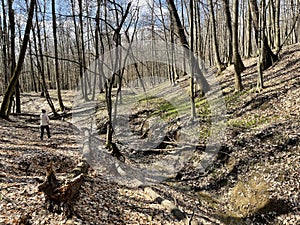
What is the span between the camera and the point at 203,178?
31.9 ft

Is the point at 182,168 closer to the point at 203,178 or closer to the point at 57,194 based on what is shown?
the point at 203,178

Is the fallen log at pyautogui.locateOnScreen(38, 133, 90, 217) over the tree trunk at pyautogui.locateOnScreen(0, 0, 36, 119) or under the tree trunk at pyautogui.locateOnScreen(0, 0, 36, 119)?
under

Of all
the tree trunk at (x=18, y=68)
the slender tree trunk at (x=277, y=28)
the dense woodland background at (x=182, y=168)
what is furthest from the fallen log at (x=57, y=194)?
the slender tree trunk at (x=277, y=28)

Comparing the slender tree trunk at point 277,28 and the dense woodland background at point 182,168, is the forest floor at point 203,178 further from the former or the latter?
the slender tree trunk at point 277,28

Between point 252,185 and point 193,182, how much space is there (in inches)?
88.5

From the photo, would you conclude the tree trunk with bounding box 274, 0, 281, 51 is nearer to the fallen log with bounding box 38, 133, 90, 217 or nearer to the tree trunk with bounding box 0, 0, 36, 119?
the tree trunk with bounding box 0, 0, 36, 119

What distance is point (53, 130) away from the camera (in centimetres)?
1591

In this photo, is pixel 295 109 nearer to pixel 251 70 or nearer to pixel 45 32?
pixel 251 70

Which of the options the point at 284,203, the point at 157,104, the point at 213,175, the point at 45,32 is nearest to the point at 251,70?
the point at 157,104

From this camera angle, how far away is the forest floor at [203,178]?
20.6ft

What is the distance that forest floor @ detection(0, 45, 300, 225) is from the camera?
6277mm

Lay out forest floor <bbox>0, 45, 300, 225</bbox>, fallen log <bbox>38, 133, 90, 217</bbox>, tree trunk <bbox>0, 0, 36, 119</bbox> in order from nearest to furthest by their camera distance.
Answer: fallen log <bbox>38, 133, 90, 217</bbox>, forest floor <bbox>0, 45, 300, 225</bbox>, tree trunk <bbox>0, 0, 36, 119</bbox>

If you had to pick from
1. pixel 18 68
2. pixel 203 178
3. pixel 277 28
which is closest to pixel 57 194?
pixel 203 178

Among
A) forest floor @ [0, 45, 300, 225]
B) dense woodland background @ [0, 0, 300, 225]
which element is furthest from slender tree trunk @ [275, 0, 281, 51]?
forest floor @ [0, 45, 300, 225]
